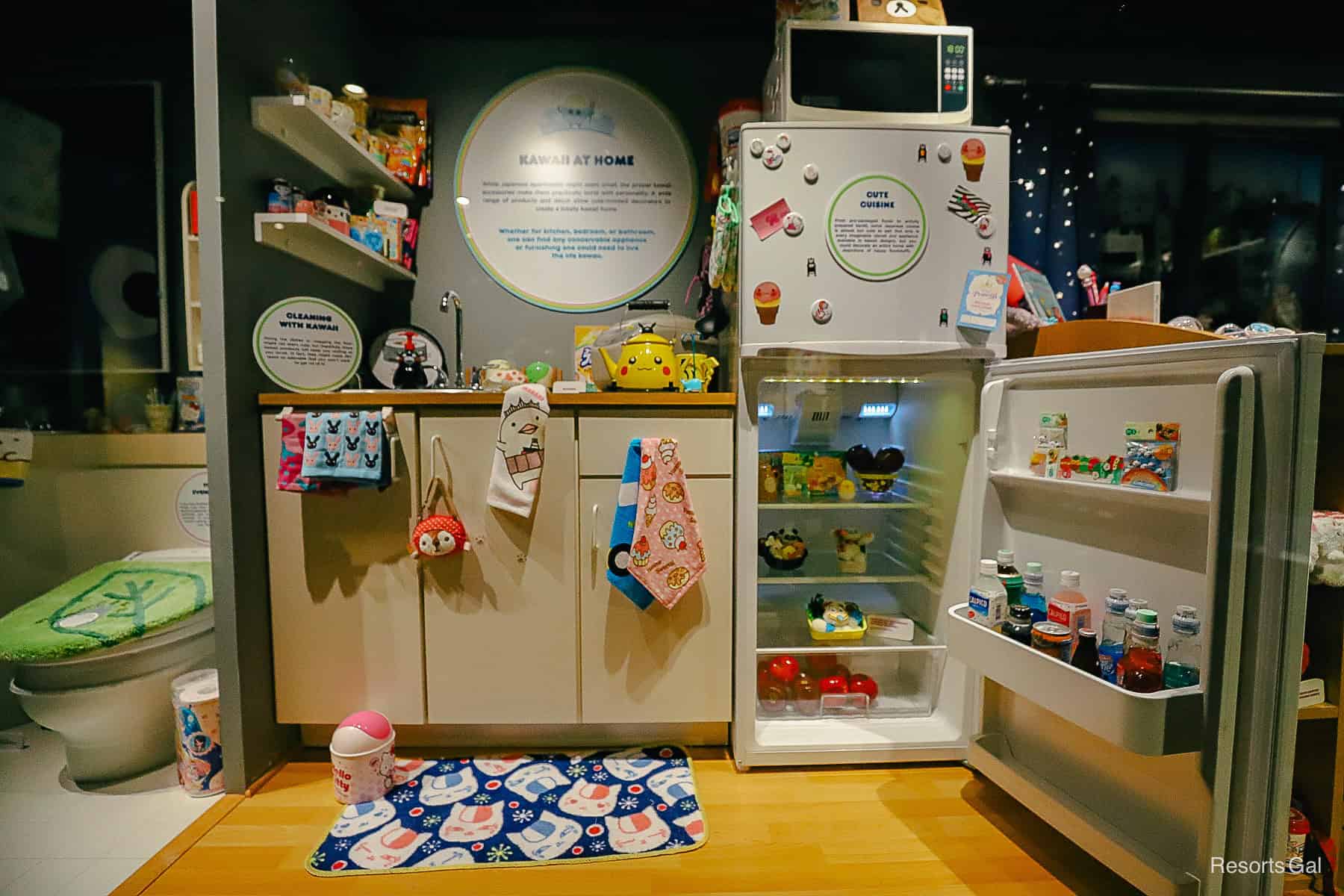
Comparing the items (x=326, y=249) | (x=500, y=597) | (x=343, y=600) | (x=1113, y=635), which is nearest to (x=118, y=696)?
(x=343, y=600)

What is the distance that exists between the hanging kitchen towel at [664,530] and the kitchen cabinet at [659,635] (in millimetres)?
49

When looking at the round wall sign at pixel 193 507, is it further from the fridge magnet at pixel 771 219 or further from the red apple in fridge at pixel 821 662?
the red apple in fridge at pixel 821 662

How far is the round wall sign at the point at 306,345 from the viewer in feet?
5.52

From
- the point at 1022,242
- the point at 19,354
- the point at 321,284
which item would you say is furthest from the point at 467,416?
the point at 1022,242

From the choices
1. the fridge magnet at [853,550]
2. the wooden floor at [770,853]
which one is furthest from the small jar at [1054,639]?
the fridge magnet at [853,550]

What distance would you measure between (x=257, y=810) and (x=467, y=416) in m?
1.15

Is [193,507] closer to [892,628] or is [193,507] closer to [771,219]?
A: [771,219]

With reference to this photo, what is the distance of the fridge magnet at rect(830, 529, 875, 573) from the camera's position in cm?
193

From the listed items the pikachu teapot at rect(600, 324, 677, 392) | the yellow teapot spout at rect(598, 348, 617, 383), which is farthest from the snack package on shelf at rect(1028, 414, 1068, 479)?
the yellow teapot spout at rect(598, 348, 617, 383)

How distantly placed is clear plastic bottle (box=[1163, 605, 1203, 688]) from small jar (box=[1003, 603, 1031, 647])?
231 mm

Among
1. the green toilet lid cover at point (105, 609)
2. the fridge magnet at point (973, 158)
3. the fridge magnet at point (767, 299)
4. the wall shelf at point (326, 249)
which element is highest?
the fridge magnet at point (973, 158)

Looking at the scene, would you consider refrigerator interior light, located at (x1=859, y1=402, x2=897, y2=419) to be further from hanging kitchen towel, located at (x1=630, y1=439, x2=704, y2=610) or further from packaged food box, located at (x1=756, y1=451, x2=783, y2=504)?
hanging kitchen towel, located at (x1=630, y1=439, x2=704, y2=610)

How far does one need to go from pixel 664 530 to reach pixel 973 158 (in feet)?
4.33

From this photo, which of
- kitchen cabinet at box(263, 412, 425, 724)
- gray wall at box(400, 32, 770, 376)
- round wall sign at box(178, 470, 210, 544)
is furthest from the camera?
gray wall at box(400, 32, 770, 376)
